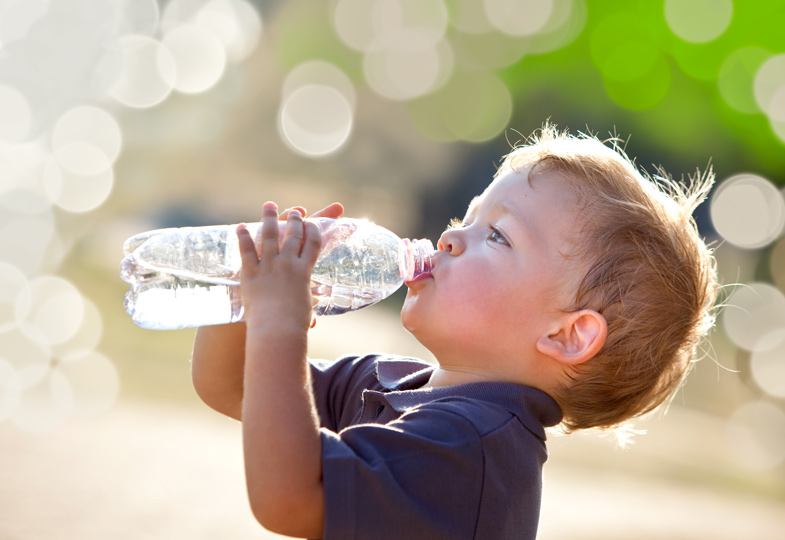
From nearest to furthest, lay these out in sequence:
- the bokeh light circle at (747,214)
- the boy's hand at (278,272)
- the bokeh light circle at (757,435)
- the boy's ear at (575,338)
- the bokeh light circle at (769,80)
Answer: the boy's hand at (278,272)
the boy's ear at (575,338)
the bokeh light circle at (757,435)
the bokeh light circle at (747,214)
the bokeh light circle at (769,80)

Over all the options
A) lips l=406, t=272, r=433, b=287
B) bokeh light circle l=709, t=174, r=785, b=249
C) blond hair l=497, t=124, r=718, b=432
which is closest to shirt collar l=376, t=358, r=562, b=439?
blond hair l=497, t=124, r=718, b=432

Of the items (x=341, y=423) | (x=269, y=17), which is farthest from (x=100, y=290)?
(x=341, y=423)

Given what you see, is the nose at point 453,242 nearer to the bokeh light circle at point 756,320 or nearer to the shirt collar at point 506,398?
the shirt collar at point 506,398

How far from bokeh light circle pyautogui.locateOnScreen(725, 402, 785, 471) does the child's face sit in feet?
17.0

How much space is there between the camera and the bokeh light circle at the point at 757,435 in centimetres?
626

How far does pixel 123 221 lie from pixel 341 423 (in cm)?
825

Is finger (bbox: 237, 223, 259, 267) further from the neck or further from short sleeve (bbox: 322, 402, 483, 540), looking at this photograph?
the neck

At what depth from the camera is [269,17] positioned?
1188cm

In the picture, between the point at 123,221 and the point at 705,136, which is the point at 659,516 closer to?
the point at 705,136

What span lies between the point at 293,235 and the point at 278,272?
9 centimetres

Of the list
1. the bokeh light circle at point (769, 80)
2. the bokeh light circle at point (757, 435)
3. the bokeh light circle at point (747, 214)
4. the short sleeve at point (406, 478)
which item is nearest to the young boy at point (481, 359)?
the short sleeve at point (406, 478)

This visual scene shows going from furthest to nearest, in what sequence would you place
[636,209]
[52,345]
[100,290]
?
[100,290] < [52,345] < [636,209]

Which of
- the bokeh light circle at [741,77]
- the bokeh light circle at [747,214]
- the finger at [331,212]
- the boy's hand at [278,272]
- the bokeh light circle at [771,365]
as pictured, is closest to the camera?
the boy's hand at [278,272]

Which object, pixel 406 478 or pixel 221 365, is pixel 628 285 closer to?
pixel 406 478
